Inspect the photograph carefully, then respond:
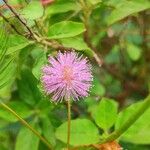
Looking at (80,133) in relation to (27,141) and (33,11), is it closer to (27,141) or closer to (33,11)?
(27,141)

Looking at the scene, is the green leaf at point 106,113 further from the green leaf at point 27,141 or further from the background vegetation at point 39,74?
the green leaf at point 27,141

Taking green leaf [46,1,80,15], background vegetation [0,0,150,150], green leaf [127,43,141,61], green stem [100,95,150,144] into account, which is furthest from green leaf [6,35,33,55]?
green leaf [127,43,141,61]

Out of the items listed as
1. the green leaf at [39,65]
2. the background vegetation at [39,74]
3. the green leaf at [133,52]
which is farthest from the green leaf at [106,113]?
the green leaf at [133,52]

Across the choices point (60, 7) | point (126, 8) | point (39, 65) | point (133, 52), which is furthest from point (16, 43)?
point (133, 52)

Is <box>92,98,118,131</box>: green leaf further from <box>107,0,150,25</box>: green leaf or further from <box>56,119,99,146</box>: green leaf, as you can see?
<box>107,0,150,25</box>: green leaf

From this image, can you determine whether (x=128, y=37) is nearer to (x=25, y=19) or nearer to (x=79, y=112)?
(x=79, y=112)
